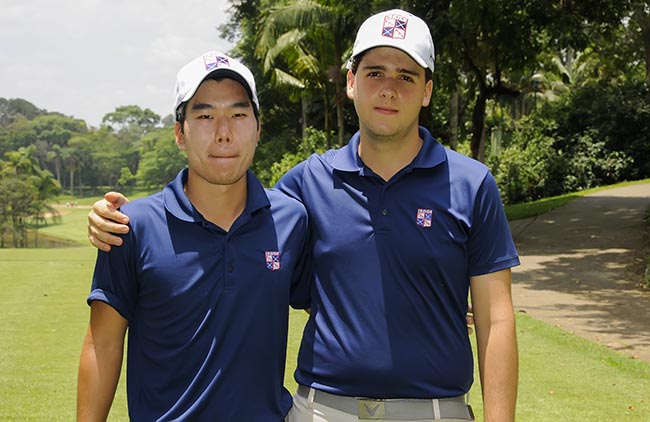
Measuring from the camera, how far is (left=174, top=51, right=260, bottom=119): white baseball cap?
277 cm

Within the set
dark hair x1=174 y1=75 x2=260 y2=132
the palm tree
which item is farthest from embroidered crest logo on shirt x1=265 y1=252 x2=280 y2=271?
the palm tree

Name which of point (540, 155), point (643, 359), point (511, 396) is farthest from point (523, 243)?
point (511, 396)

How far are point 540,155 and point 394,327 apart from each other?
2970 centimetres

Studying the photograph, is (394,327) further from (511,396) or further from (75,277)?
(75,277)

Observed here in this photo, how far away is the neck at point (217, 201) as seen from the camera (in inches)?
113

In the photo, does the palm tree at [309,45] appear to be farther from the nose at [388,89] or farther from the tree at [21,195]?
the tree at [21,195]

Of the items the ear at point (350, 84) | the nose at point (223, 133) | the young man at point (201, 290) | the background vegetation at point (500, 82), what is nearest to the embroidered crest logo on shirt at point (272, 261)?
the young man at point (201, 290)

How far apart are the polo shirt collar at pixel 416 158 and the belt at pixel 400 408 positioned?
842 mm

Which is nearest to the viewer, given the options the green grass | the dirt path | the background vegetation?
the green grass


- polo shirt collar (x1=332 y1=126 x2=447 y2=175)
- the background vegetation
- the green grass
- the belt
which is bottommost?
the green grass

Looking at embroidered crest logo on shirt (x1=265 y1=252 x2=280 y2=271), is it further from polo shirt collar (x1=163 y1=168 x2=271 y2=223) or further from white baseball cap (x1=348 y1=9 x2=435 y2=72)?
white baseball cap (x1=348 y1=9 x2=435 y2=72)

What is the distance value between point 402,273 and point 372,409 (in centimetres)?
50

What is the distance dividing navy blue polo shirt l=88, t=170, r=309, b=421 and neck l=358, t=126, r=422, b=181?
573 mm

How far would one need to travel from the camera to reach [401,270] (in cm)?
288
